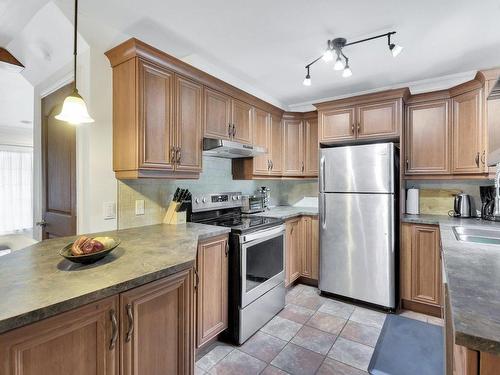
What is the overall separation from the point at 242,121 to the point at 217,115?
40 centimetres

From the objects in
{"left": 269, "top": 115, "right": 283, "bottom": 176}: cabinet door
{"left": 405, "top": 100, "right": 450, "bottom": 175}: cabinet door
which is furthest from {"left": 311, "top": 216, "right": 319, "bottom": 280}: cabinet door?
{"left": 405, "top": 100, "right": 450, "bottom": 175}: cabinet door

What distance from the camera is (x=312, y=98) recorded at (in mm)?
3756

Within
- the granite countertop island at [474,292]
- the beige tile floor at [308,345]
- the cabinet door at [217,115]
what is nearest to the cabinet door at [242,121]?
the cabinet door at [217,115]

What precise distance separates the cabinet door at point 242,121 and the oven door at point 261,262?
1021 mm

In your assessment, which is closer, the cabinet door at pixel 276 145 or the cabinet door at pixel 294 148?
the cabinet door at pixel 276 145

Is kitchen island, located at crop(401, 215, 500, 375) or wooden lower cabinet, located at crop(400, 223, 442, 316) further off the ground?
kitchen island, located at crop(401, 215, 500, 375)

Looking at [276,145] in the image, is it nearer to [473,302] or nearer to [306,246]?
[306,246]

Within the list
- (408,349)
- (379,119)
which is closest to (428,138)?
(379,119)

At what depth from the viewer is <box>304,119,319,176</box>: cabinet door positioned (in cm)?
358

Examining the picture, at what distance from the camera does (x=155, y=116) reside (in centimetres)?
196

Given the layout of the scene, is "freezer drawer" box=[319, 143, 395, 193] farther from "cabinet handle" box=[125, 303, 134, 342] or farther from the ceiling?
"cabinet handle" box=[125, 303, 134, 342]

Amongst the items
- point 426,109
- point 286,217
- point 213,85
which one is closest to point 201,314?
point 286,217

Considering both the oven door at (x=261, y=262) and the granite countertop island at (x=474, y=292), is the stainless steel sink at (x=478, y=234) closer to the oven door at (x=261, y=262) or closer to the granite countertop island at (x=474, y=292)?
the granite countertop island at (x=474, y=292)

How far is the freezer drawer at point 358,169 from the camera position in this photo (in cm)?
263
